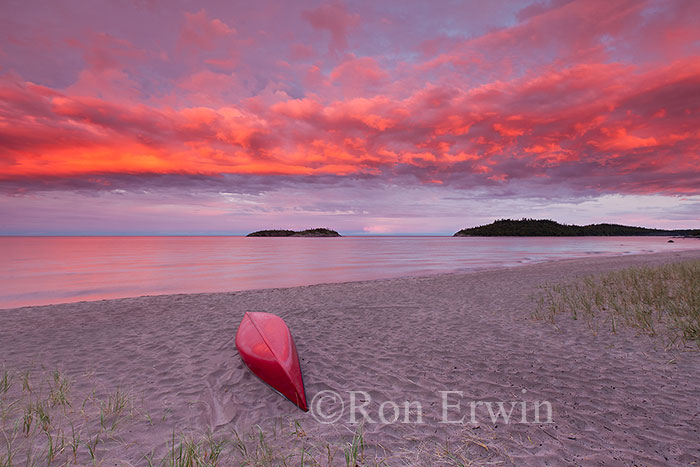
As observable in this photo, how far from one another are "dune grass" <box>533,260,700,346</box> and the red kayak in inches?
315

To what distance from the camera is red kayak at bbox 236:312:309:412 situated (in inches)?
203

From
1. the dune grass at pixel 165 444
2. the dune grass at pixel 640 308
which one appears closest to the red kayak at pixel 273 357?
the dune grass at pixel 165 444

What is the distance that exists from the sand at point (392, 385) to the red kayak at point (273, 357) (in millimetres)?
229

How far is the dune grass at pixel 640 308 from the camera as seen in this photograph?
7672mm

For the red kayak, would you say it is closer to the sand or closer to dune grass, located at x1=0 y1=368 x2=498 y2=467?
the sand

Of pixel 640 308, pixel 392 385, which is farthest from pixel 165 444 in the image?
pixel 640 308

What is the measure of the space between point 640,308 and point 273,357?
37.0ft

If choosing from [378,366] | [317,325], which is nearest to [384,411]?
[378,366]

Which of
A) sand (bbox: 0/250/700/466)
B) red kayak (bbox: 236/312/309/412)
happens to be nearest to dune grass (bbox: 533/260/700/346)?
sand (bbox: 0/250/700/466)

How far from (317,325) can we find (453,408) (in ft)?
17.7

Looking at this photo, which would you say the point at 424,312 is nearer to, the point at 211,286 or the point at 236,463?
the point at 236,463

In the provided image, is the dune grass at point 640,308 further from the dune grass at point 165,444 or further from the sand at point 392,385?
the dune grass at point 165,444

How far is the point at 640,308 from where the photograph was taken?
947cm

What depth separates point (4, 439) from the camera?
159 inches
